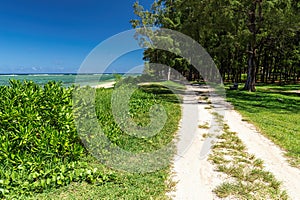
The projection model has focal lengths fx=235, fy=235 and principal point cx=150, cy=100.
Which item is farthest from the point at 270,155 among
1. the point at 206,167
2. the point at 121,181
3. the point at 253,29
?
the point at 253,29

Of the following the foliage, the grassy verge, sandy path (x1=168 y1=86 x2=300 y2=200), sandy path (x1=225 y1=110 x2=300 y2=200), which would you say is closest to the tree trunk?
sandy path (x1=225 y1=110 x2=300 y2=200)

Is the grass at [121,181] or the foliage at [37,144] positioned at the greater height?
the foliage at [37,144]

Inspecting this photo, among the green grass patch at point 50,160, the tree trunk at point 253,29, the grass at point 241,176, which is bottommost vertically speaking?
the grass at point 241,176

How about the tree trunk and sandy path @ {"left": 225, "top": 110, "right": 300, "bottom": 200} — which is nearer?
sandy path @ {"left": 225, "top": 110, "right": 300, "bottom": 200}

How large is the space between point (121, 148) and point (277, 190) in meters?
2.92

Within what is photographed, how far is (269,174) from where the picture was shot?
160 inches

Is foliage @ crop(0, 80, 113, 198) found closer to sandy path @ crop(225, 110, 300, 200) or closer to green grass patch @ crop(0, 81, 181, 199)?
green grass patch @ crop(0, 81, 181, 199)

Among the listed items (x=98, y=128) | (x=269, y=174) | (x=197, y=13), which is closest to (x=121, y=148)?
(x=98, y=128)

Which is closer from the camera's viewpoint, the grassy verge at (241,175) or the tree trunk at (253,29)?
the grassy verge at (241,175)

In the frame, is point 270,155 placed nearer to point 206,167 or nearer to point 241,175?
point 241,175

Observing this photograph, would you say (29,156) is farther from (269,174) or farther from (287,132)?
(287,132)

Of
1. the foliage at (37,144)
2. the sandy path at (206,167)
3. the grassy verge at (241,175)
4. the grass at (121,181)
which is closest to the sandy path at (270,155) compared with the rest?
the sandy path at (206,167)

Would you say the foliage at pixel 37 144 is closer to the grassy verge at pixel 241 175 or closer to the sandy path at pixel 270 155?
the grassy verge at pixel 241 175

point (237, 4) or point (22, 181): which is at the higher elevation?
point (237, 4)
